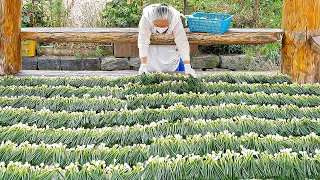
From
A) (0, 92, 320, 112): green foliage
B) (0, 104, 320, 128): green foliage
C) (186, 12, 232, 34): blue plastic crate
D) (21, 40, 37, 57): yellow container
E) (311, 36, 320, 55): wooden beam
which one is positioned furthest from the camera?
(21, 40, 37, 57): yellow container

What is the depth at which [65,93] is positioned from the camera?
288cm

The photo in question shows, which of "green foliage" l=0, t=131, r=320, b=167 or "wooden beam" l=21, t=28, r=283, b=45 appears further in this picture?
"wooden beam" l=21, t=28, r=283, b=45

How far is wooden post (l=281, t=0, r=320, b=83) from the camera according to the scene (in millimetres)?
3570

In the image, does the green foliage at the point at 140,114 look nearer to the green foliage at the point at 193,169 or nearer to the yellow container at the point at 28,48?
the green foliage at the point at 193,169

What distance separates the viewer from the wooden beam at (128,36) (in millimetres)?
3793

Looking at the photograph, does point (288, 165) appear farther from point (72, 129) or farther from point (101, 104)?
point (101, 104)

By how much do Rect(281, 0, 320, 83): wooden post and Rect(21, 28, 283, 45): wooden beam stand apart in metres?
0.17

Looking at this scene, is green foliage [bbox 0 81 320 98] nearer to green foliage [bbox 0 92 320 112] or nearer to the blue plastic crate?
green foliage [bbox 0 92 320 112]

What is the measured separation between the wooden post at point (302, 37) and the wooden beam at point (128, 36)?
6.7 inches

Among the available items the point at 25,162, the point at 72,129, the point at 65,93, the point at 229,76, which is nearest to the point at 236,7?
the point at 229,76

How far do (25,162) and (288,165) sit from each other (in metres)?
1.07

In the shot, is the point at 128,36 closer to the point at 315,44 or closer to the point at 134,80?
the point at 134,80

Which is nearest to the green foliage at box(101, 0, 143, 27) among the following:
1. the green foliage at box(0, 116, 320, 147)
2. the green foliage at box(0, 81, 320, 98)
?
the green foliage at box(0, 81, 320, 98)

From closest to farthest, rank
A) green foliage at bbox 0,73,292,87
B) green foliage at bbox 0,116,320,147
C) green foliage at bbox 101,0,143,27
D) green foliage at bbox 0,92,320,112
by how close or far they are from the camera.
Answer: green foliage at bbox 0,116,320,147 < green foliage at bbox 0,92,320,112 < green foliage at bbox 0,73,292,87 < green foliage at bbox 101,0,143,27
